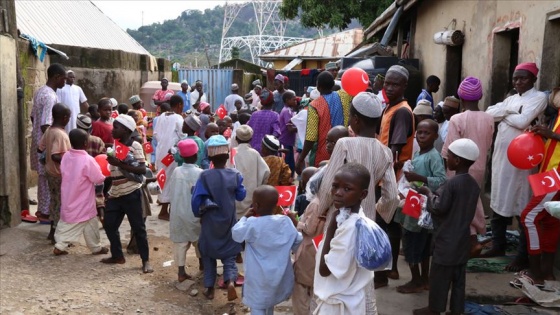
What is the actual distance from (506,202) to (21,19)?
11.7 meters

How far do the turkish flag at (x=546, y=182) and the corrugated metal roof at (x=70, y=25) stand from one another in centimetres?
1078

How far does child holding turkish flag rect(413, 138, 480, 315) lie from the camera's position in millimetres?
3994

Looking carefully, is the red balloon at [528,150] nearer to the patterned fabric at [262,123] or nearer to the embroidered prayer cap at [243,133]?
the embroidered prayer cap at [243,133]

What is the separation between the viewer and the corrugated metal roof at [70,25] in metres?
→ 13.1

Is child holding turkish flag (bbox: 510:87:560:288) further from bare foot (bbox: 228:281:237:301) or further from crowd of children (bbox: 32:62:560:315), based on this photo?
bare foot (bbox: 228:281:237:301)

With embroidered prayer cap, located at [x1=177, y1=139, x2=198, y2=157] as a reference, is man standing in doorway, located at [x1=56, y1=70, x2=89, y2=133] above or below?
above

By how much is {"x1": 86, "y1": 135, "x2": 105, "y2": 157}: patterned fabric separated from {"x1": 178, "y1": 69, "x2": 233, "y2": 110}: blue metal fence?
46.0 ft

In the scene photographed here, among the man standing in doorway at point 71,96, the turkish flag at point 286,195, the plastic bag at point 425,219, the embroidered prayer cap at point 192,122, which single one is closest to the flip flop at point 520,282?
the plastic bag at point 425,219

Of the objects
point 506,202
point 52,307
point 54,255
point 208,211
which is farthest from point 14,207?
point 506,202

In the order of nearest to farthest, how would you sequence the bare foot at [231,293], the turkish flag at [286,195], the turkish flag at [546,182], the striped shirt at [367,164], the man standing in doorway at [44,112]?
the striped shirt at [367,164], the turkish flag at [546,182], the turkish flag at [286,195], the bare foot at [231,293], the man standing in doorway at [44,112]

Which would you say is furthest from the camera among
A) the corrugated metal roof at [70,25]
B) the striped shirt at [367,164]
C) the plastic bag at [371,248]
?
the corrugated metal roof at [70,25]

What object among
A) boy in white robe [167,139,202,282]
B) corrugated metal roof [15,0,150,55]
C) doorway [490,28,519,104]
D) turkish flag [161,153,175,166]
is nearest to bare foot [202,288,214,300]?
boy in white robe [167,139,202,282]

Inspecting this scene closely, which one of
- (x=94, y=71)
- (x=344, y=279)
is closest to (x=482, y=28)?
(x=344, y=279)

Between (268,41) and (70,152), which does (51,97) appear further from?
(268,41)
